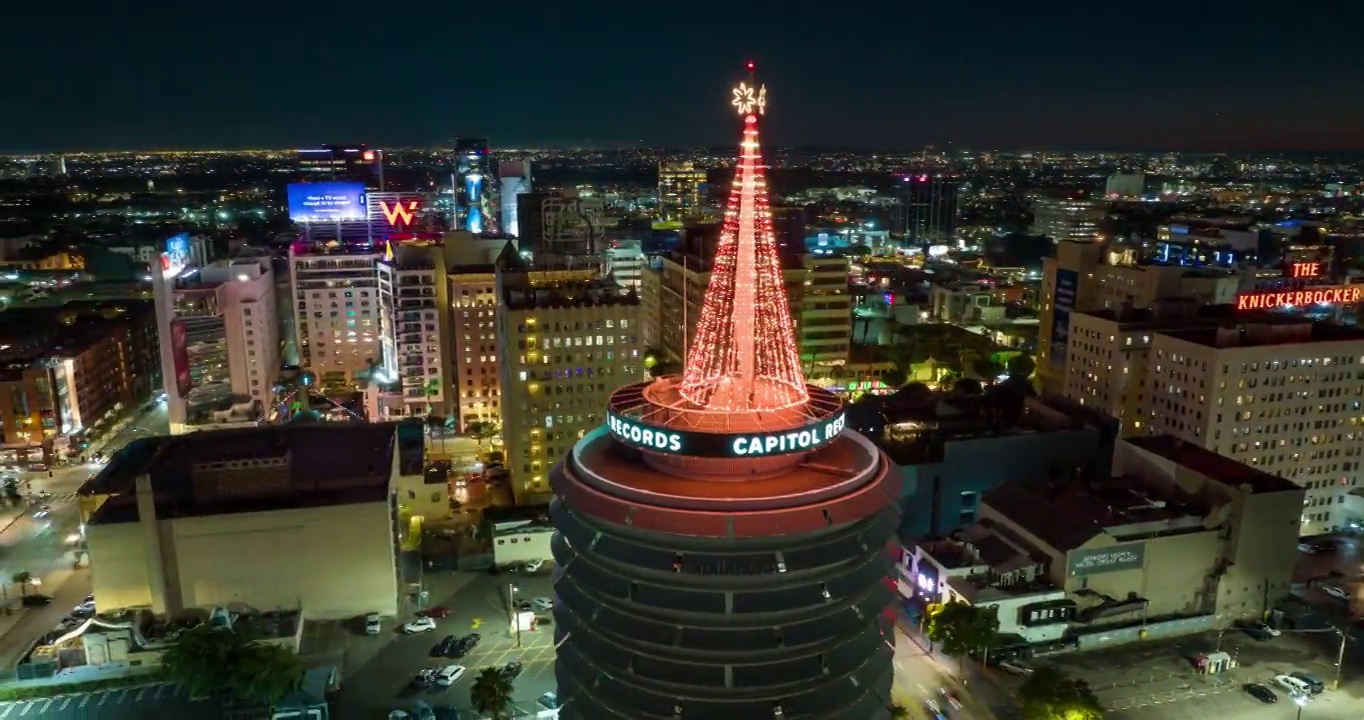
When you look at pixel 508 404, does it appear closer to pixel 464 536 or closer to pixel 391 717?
pixel 464 536

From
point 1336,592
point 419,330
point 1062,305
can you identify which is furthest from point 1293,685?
point 419,330

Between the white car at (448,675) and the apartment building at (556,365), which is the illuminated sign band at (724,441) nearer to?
the white car at (448,675)

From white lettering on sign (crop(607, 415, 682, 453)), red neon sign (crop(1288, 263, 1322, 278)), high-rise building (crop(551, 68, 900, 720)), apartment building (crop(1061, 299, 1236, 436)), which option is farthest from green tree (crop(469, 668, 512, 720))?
red neon sign (crop(1288, 263, 1322, 278))

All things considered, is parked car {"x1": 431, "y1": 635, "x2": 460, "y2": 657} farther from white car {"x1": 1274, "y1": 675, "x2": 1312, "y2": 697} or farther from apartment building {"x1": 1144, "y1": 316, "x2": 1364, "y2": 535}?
apartment building {"x1": 1144, "y1": 316, "x2": 1364, "y2": 535}

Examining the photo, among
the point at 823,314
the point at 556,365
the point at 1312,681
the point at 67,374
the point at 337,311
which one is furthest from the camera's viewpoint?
the point at 337,311

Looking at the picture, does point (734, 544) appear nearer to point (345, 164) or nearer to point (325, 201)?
point (325, 201)

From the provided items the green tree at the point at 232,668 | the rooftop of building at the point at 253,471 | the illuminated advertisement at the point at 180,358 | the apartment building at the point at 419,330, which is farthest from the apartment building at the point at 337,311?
the green tree at the point at 232,668
